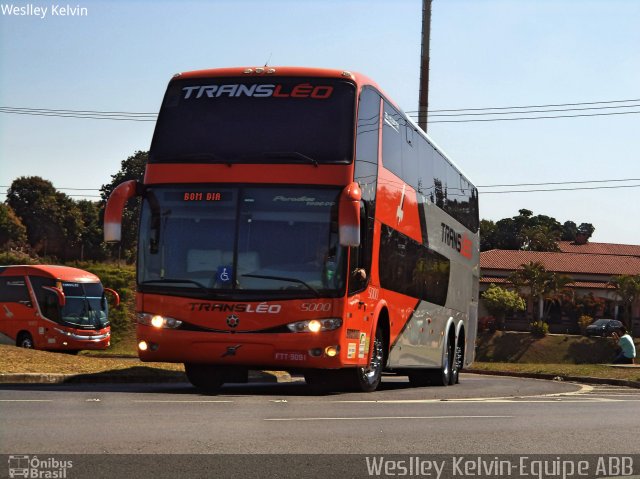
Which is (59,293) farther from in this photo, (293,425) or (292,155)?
(293,425)

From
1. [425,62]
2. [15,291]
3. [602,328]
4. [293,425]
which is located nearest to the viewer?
[293,425]

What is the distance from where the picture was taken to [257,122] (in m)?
16.8

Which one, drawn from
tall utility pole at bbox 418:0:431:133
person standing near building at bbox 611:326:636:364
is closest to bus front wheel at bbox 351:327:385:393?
tall utility pole at bbox 418:0:431:133

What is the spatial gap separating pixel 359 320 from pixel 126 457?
8.42 m

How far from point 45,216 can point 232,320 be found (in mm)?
88801

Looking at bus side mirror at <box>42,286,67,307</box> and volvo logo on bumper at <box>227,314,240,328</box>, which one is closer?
volvo logo on bumper at <box>227,314,240,328</box>

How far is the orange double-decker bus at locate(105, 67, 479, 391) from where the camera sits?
52.8 feet

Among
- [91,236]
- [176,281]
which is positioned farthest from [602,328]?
[176,281]

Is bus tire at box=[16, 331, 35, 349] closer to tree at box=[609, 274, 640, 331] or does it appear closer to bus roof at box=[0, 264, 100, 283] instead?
bus roof at box=[0, 264, 100, 283]

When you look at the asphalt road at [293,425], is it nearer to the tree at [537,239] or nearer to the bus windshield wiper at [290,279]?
the bus windshield wiper at [290,279]

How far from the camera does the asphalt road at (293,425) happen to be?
951cm

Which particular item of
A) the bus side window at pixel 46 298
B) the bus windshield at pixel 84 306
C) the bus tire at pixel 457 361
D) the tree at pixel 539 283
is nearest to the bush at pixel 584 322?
the tree at pixel 539 283

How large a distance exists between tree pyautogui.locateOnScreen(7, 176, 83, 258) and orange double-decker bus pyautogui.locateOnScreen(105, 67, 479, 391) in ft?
278

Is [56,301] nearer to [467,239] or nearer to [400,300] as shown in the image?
[467,239]
